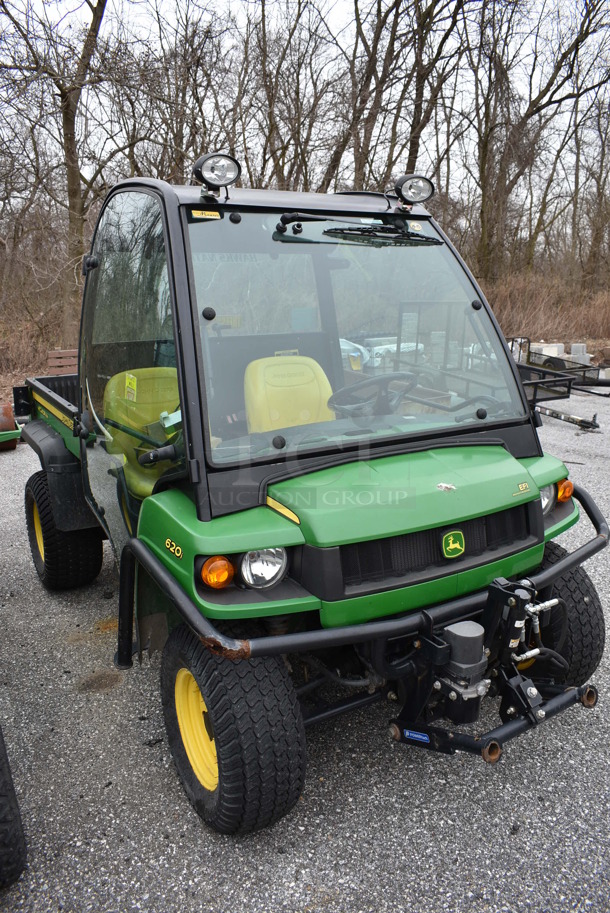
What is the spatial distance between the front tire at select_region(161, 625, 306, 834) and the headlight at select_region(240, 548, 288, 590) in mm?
278

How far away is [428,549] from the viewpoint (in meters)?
2.26

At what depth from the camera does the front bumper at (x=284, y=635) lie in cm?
200

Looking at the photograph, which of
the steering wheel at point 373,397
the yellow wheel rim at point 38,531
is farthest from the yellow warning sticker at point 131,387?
the yellow wheel rim at point 38,531

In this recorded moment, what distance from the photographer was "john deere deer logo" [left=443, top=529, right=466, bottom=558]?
226cm

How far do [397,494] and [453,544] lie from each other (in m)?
0.27

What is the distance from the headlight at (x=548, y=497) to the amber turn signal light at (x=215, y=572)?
1292 mm

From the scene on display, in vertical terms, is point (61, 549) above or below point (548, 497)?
below

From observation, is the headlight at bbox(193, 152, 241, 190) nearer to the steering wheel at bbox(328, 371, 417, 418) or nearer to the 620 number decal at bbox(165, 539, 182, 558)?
the steering wheel at bbox(328, 371, 417, 418)

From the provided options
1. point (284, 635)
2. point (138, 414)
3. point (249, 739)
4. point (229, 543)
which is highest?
point (138, 414)

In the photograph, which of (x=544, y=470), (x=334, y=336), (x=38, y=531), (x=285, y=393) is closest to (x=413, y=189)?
(x=334, y=336)

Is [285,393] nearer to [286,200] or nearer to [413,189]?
[286,200]

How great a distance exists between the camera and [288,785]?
7.09 feet

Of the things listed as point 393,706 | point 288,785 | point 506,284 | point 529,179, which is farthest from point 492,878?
point 529,179

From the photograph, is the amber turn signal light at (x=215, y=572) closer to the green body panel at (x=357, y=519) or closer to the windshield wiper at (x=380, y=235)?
the green body panel at (x=357, y=519)
